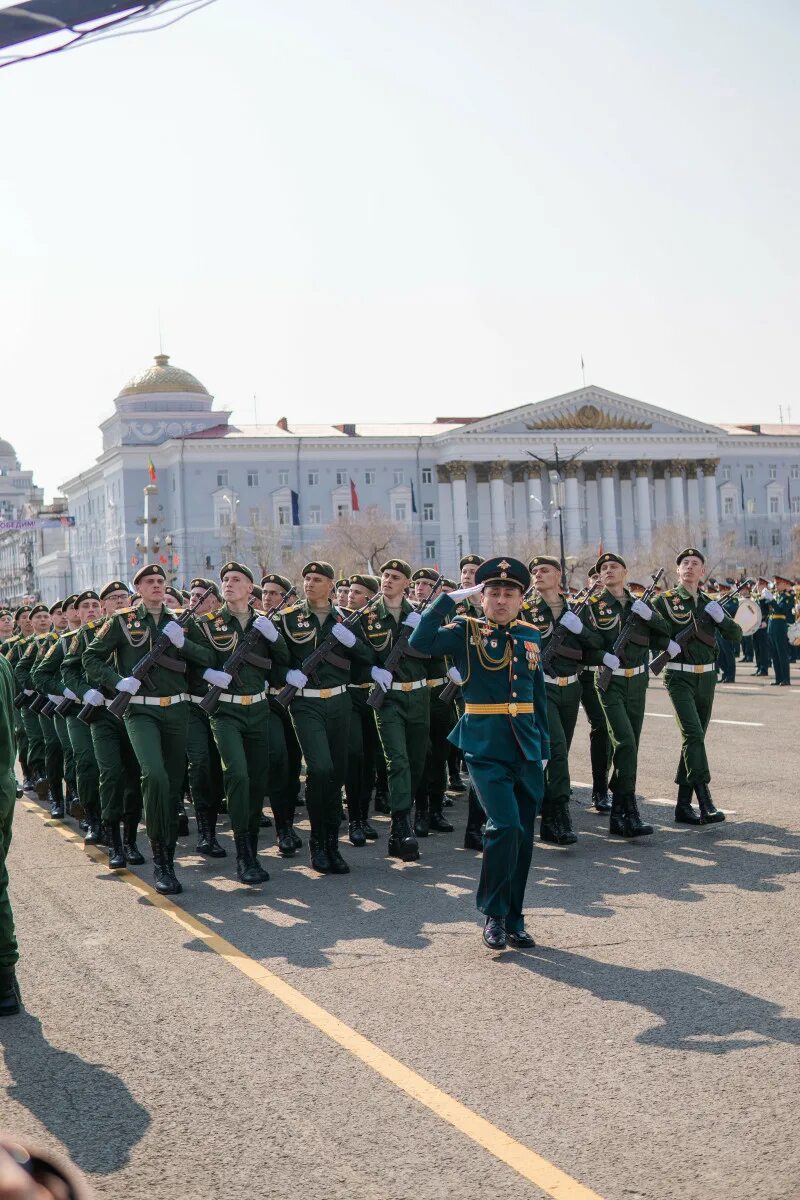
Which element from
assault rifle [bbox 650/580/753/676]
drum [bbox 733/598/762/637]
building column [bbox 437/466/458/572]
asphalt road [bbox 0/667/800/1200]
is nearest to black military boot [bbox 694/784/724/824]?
asphalt road [bbox 0/667/800/1200]

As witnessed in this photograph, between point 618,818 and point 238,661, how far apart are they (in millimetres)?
2945

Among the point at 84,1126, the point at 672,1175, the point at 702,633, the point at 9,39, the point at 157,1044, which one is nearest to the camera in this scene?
the point at 672,1175

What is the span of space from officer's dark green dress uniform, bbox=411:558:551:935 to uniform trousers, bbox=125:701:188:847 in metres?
2.49

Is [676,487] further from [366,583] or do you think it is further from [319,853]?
[319,853]

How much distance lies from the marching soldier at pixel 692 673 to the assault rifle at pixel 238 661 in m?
3.12

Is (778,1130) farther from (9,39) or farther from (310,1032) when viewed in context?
(9,39)

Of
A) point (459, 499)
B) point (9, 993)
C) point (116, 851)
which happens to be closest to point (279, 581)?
point (116, 851)

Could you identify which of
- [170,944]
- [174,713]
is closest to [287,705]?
[174,713]

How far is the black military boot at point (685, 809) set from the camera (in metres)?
10.5

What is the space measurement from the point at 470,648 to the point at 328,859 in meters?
2.61

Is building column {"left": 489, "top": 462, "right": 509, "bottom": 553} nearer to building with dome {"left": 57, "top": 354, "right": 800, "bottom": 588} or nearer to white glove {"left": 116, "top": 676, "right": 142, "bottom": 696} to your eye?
building with dome {"left": 57, "top": 354, "right": 800, "bottom": 588}

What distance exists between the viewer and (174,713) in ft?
30.9

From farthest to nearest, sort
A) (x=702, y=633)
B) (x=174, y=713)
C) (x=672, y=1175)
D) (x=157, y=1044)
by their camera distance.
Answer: (x=702, y=633) → (x=174, y=713) → (x=157, y=1044) → (x=672, y=1175)

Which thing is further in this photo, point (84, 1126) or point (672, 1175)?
point (84, 1126)
